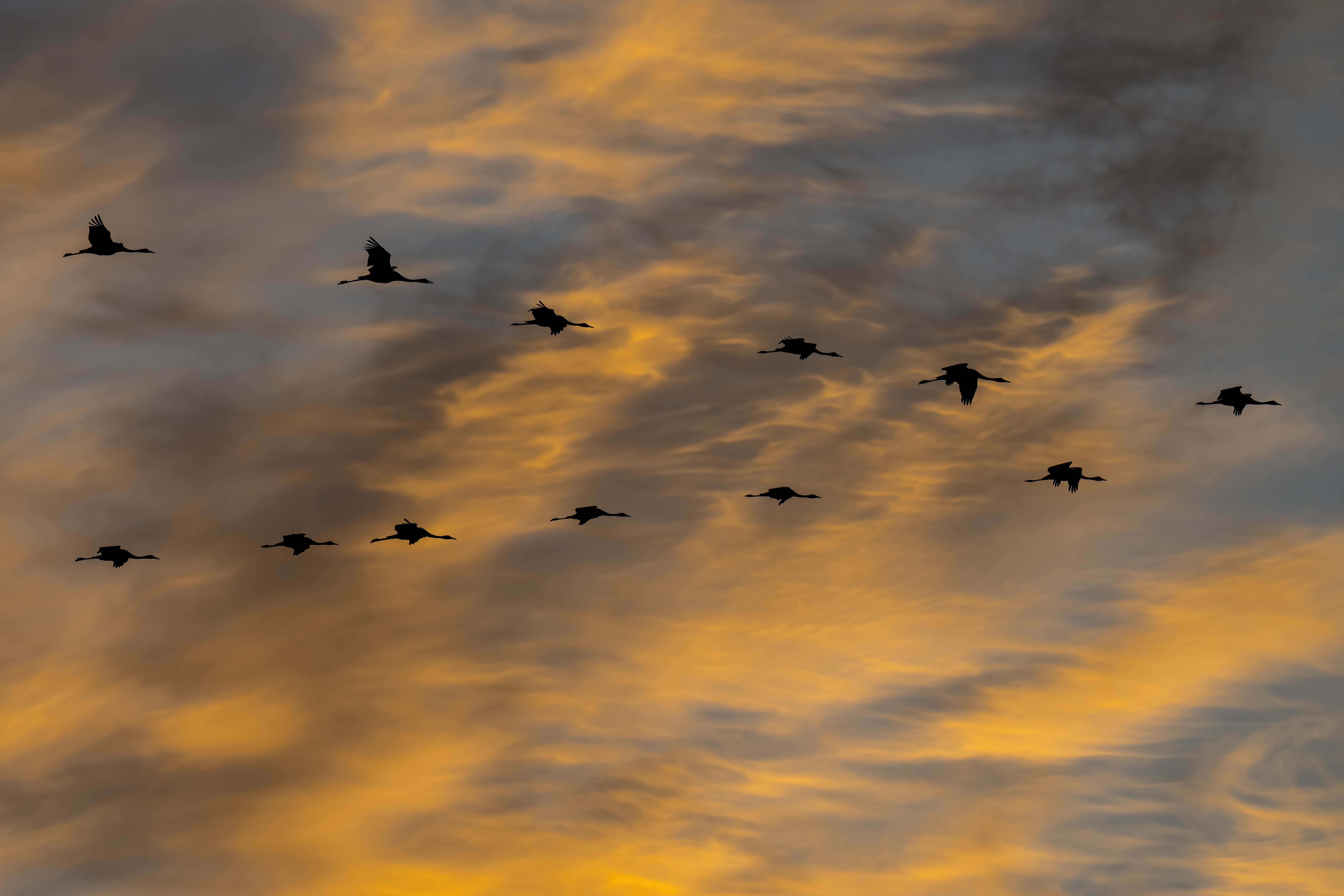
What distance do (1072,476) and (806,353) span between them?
1504cm

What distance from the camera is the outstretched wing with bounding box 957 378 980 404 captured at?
95.3 m

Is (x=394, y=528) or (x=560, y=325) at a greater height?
(x=560, y=325)

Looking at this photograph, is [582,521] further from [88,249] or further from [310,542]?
[88,249]

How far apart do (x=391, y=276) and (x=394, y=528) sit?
13.6m

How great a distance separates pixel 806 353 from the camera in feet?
320

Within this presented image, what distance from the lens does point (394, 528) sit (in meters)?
102

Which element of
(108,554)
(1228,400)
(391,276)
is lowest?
(108,554)

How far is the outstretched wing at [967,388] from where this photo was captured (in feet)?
313

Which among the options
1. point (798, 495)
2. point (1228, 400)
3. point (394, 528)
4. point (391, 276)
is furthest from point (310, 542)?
point (1228, 400)

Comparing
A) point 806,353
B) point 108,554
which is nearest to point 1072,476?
point 806,353

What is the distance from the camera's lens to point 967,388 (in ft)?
315

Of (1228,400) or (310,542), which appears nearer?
(1228,400)

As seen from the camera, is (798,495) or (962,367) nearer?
(962,367)

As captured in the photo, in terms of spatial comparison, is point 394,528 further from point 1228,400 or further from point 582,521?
point 1228,400
